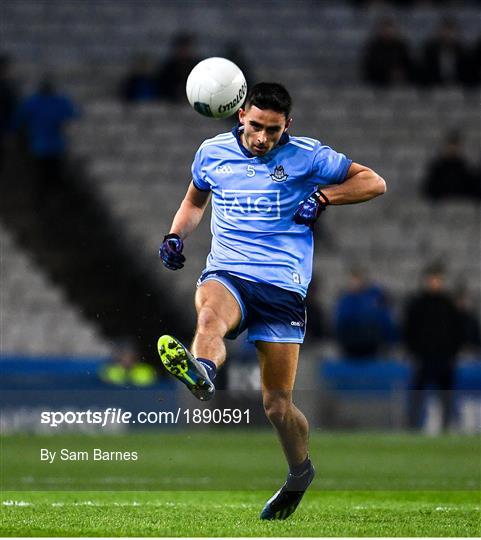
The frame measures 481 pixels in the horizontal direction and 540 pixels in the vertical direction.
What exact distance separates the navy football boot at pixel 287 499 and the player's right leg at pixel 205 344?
3.59ft

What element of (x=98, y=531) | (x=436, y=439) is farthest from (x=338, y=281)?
(x=98, y=531)

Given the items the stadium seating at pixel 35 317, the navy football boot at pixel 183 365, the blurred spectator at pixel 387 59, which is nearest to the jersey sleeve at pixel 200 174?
the navy football boot at pixel 183 365

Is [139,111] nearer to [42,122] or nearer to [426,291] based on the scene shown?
[42,122]

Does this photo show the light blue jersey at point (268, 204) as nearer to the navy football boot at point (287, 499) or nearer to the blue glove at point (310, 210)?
the blue glove at point (310, 210)

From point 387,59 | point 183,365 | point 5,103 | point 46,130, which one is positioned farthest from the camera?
point 387,59

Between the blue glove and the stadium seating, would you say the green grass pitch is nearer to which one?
the blue glove

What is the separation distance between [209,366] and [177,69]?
49.1 feet

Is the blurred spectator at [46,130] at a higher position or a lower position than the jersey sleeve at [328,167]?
lower

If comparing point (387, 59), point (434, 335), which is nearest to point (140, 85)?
point (387, 59)

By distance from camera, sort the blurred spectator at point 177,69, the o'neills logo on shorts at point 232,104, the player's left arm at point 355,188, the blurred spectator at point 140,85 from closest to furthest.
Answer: the player's left arm at point 355,188
the o'neills logo on shorts at point 232,104
the blurred spectator at point 177,69
the blurred spectator at point 140,85

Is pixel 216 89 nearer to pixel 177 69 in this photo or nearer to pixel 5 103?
pixel 5 103

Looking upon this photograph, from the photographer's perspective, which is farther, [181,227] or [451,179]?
A: [451,179]

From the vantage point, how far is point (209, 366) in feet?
28.5

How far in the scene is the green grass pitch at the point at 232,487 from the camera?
9.00m
